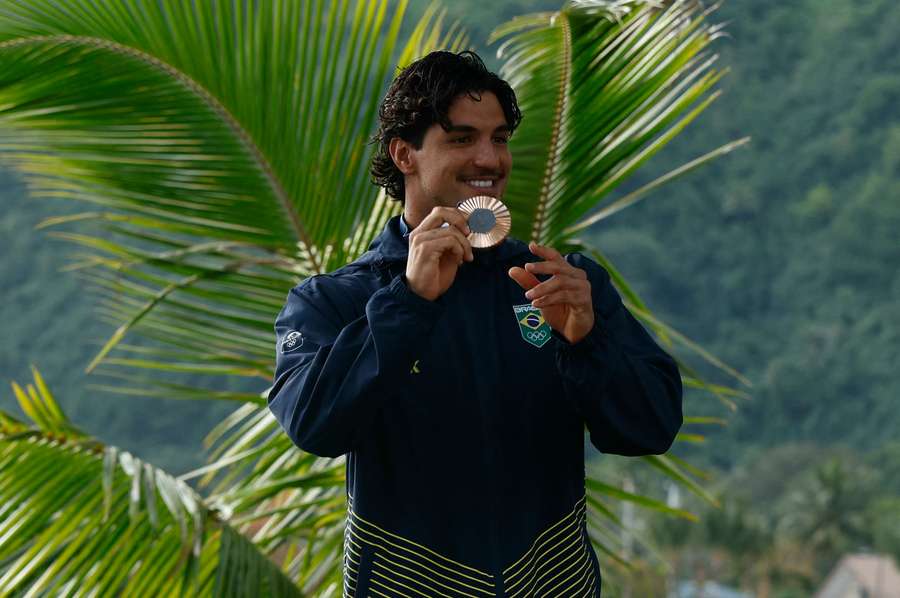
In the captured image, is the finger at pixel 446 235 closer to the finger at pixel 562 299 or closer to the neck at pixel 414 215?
the finger at pixel 562 299

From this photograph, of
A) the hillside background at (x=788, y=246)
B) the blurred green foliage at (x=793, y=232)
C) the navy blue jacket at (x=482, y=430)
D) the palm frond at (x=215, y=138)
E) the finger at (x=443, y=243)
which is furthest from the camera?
the blurred green foliage at (x=793, y=232)

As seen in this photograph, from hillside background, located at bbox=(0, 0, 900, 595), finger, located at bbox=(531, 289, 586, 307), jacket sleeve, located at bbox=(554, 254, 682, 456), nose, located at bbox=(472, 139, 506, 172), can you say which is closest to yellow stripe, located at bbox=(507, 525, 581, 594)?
jacket sleeve, located at bbox=(554, 254, 682, 456)

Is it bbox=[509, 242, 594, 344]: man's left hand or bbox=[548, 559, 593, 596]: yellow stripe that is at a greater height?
bbox=[509, 242, 594, 344]: man's left hand

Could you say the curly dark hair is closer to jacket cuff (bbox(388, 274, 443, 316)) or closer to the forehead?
the forehead

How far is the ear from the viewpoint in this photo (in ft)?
6.50

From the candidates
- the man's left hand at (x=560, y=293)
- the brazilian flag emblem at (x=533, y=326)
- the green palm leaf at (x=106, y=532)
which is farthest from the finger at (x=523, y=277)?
the green palm leaf at (x=106, y=532)

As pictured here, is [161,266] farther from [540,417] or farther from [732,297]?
[732,297]

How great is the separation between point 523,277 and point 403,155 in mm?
389

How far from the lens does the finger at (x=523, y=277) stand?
168 centimetres

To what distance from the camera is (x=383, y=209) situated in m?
3.32

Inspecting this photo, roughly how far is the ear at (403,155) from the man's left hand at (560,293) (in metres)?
0.33

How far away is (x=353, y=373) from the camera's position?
166 cm

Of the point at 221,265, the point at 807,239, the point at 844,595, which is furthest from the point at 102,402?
the point at 221,265

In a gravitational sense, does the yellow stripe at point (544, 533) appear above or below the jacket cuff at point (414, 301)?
below
